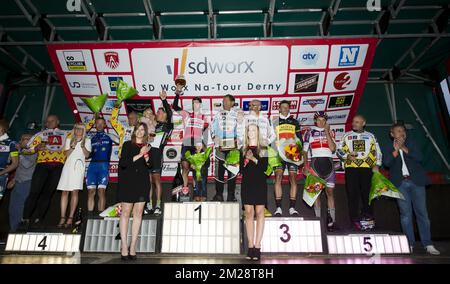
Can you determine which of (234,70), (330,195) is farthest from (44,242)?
(330,195)

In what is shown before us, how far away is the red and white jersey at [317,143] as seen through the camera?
4.36 meters

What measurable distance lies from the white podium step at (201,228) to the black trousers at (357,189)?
69.7 inches

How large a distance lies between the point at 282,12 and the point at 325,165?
3.07 m

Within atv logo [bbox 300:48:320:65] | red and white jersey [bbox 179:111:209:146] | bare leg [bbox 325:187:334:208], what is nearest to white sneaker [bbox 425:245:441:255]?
bare leg [bbox 325:187:334:208]

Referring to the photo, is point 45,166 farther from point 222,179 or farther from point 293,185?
point 293,185

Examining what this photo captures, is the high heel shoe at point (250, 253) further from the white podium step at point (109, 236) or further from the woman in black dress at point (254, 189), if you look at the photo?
the white podium step at point (109, 236)

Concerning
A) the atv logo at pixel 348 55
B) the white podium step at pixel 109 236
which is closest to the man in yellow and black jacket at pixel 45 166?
the white podium step at pixel 109 236

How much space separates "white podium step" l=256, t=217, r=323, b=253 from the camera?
3.80m

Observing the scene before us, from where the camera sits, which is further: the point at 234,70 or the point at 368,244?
the point at 234,70

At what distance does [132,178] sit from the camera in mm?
3430

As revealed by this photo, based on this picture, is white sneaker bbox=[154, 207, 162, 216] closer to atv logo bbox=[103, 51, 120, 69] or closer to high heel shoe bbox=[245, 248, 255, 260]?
high heel shoe bbox=[245, 248, 255, 260]

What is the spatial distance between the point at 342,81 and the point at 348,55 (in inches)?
18.6
